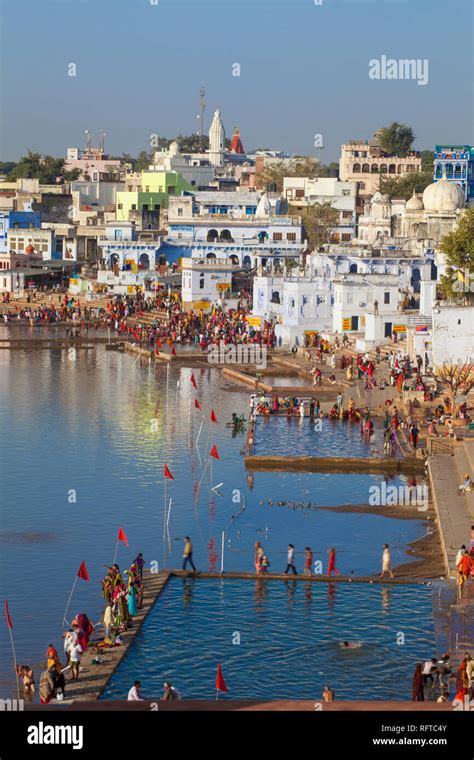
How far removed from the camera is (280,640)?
22.6 meters

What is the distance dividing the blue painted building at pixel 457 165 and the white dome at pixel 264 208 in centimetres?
1018

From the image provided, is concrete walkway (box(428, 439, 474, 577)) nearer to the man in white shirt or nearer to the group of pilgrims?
the group of pilgrims

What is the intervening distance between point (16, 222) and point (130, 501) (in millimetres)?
56875

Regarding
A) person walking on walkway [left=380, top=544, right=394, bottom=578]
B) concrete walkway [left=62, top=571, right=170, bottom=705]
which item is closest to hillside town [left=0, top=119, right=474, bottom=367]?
person walking on walkway [left=380, top=544, right=394, bottom=578]

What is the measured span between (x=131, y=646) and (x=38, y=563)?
531 centimetres

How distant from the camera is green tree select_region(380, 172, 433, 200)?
97.5m

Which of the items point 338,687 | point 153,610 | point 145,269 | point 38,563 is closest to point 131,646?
point 153,610

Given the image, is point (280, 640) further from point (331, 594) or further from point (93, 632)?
point (93, 632)

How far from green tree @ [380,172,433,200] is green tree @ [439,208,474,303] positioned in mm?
43859

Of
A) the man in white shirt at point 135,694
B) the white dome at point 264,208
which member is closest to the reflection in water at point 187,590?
the man in white shirt at point 135,694

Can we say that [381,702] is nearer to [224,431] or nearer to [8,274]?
[224,431]

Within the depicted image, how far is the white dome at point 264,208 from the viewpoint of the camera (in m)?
80.8

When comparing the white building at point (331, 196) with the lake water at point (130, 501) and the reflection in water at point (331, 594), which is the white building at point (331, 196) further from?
the reflection in water at point (331, 594)

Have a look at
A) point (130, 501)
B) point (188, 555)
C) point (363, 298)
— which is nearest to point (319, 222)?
point (363, 298)
